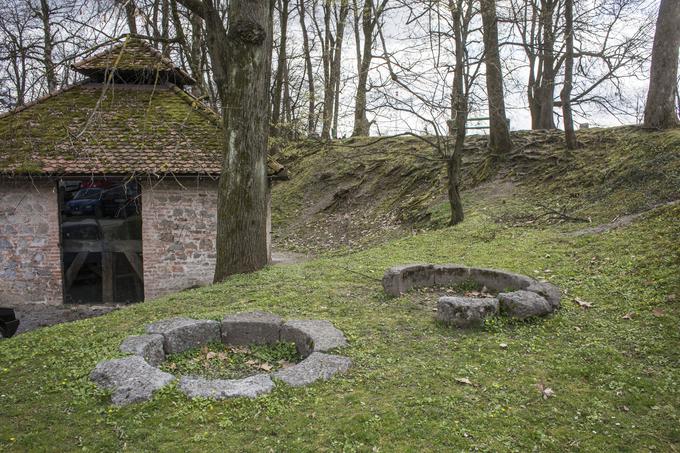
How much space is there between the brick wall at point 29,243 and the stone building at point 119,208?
0.9 inches

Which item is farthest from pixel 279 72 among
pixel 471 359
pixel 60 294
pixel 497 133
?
pixel 471 359

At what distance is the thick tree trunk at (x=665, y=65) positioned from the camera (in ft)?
41.7

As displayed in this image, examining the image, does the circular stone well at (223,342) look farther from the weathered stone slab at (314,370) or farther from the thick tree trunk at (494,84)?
the thick tree trunk at (494,84)

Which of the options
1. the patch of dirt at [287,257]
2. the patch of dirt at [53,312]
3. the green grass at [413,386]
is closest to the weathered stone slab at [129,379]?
the green grass at [413,386]

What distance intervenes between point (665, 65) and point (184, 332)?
1271 cm

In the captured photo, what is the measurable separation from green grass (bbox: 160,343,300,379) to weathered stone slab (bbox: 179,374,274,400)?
847mm

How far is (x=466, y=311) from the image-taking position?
6.25m

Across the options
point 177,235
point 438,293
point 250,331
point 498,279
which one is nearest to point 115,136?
point 177,235

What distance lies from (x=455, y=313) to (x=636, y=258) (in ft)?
11.3

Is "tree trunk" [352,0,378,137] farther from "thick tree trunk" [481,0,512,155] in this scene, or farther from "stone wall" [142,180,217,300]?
"stone wall" [142,180,217,300]

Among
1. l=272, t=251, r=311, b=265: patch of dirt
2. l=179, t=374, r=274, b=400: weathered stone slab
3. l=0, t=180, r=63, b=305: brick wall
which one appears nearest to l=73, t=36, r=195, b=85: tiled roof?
l=0, t=180, r=63, b=305: brick wall

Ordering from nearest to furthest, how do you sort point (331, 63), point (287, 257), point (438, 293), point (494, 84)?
point (438, 293) < point (494, 84) < point (287, 257) < point (331, 63)

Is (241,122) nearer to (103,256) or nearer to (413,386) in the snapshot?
(413,386)

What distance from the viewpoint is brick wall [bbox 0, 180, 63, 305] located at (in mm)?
12781
